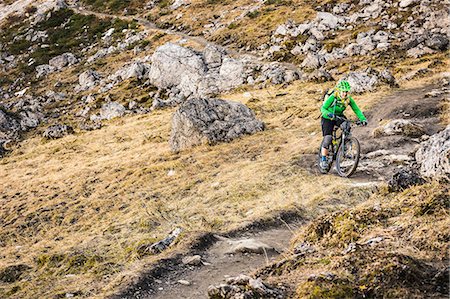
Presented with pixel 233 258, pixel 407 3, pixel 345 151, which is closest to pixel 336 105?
pixel 345 151

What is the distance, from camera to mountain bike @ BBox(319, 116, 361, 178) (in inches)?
475

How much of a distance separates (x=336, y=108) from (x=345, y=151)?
1.39 metres

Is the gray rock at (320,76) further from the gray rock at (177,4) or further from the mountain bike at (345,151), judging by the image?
the gray rock at (177,4)

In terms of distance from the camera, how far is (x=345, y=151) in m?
12.5

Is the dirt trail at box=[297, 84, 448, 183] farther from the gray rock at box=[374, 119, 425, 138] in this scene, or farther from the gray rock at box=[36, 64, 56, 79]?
the gray rock at box=[36, 64, 56, 79]

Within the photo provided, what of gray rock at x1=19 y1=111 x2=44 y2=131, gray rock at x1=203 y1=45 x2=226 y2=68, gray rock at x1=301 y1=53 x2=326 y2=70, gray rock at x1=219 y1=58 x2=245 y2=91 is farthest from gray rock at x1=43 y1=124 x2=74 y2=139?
gray rock at x1=301 y1=53 x2=326 y2=70

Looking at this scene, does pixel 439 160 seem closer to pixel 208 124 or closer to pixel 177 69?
pixel 208 124

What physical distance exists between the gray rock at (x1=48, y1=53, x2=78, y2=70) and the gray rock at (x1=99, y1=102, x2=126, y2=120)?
20.8 m

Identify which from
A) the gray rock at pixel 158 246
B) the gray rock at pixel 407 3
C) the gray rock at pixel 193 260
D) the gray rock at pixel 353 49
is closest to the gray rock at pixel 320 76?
the gray rock at pixel 353 49

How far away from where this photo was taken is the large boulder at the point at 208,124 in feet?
66.5

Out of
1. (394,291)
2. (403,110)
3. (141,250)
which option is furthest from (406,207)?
(403,110)

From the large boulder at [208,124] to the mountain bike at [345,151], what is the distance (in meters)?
7.77

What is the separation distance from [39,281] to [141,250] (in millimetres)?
2450

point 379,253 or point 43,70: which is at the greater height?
point 379,253
